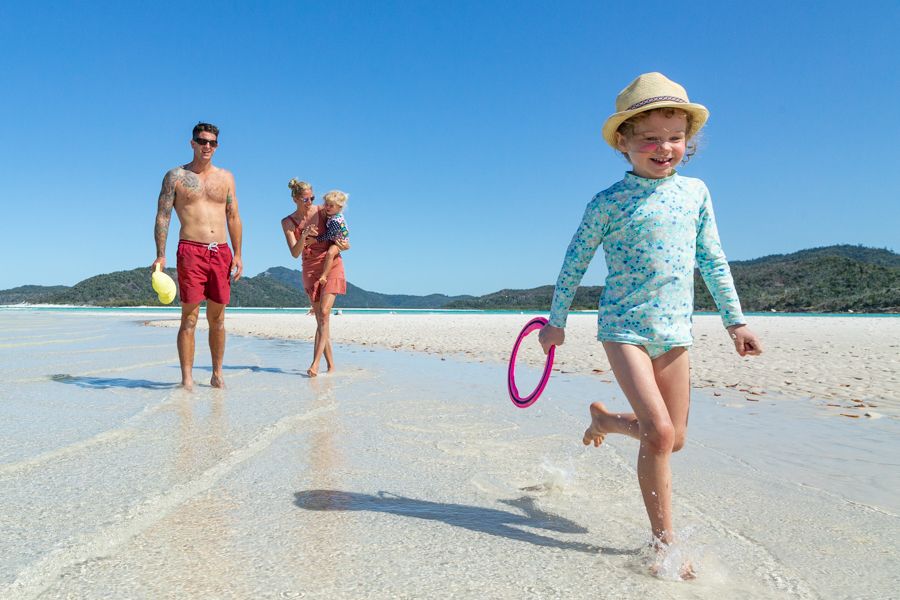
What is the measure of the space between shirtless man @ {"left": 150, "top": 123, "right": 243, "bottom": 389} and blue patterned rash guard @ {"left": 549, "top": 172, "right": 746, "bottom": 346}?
445cm

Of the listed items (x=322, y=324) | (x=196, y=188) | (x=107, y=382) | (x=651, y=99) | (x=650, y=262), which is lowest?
(x=107, y=382)

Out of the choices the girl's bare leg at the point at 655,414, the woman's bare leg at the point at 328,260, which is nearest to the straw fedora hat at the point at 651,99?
the girl's bare leg at the point at 655,414

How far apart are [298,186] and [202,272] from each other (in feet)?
6.33

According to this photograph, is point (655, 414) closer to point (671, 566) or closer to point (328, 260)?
point (671, 566)

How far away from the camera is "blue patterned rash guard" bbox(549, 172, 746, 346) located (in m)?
2.40

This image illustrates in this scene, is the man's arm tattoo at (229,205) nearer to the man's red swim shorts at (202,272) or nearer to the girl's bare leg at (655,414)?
the man's red swim shorts at (202,272)

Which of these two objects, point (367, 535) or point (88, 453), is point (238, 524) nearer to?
point (367, 535)

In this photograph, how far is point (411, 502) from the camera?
2797 millimetres

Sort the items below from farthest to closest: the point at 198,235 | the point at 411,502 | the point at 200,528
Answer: the point at 198,235 < the point at 411,502 < the point at 200,528

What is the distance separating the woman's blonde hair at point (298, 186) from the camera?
24.9 feet

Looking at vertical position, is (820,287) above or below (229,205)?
above

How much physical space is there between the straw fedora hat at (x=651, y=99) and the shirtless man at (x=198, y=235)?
15.0 feet

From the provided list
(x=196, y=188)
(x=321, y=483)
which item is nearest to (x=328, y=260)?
(x=196, y=188)

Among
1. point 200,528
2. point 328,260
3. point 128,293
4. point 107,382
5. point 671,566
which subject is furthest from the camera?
point 128,293
